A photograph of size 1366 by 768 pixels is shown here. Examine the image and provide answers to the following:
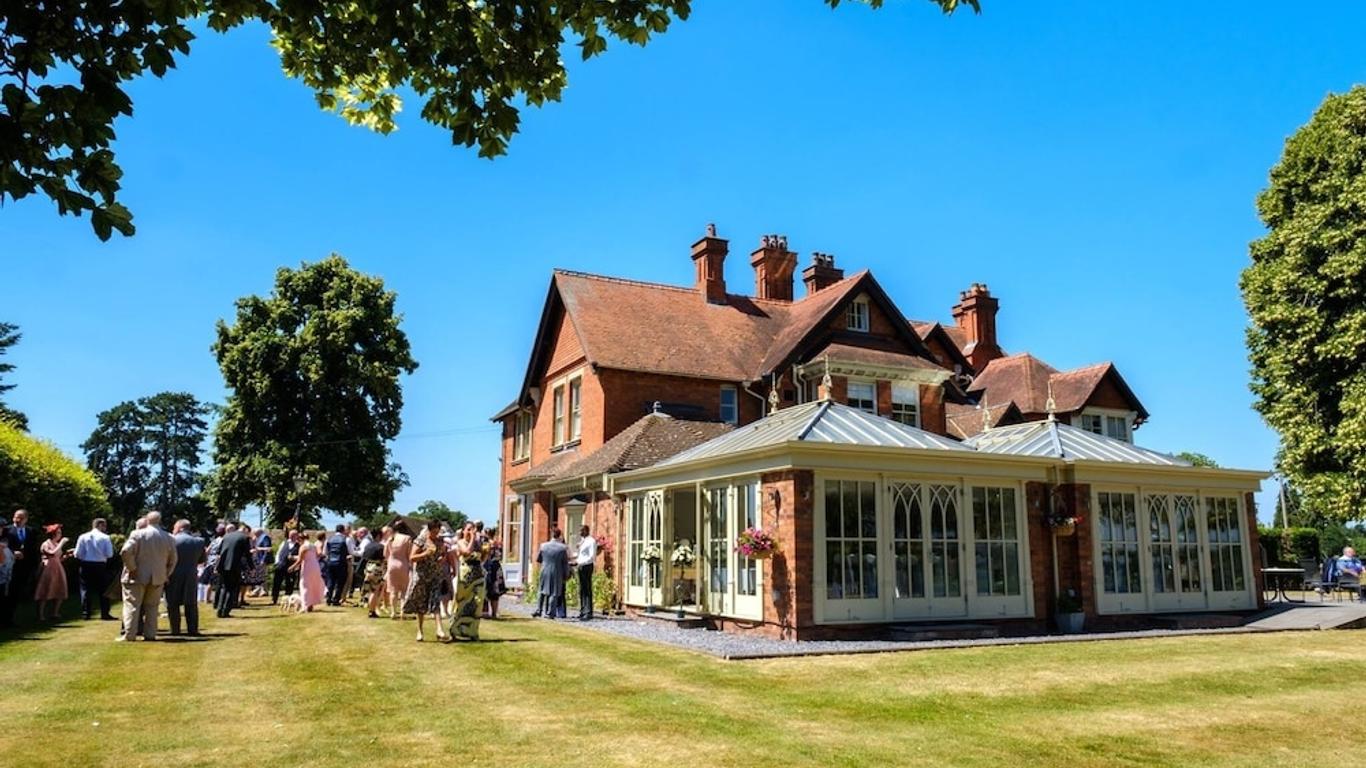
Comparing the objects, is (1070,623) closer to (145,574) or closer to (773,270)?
(145,574)

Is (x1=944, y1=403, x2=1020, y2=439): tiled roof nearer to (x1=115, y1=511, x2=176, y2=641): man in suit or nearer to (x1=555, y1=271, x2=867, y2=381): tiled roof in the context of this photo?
(x1=555, y1=271, x2=867, y2=381): tiled roof

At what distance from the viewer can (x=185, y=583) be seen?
13594 millimetres

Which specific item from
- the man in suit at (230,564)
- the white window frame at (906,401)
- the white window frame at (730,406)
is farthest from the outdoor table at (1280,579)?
the man in suit at (230,564)

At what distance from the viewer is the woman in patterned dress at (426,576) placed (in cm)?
1334

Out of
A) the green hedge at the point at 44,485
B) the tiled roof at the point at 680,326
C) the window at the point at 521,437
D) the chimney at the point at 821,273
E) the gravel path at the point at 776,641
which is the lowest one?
the gravel path at the point at 776,641

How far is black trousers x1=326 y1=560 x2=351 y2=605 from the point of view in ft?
63.4

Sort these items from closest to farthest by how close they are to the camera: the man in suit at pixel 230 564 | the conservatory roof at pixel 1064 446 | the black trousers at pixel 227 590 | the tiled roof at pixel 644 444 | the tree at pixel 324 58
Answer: the tree at pixel 324 58 → the man in suit at pixel 230 564 → the black trousers at pixel 227 590 → the conservatory roof at pixel 1064 446 → the tiled roof at pixel 644 444

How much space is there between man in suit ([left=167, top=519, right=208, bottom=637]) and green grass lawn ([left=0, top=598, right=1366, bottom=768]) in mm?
879

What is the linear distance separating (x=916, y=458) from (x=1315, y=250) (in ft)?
57.2

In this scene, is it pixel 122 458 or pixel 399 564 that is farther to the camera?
pixel 122 458

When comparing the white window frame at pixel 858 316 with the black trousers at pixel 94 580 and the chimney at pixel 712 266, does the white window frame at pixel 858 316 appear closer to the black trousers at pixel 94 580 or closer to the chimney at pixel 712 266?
the chimney at pixel 712 266

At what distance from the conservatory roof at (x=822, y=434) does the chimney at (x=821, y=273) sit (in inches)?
584

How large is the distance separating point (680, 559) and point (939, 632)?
4.68 metres

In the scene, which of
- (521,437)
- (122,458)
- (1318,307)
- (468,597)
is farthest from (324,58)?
(122,458)
